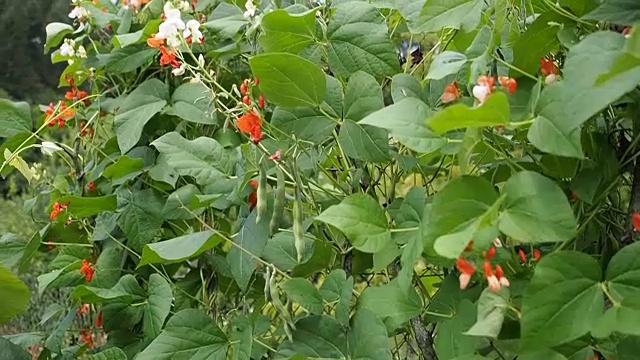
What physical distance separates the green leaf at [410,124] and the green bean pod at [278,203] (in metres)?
0.22

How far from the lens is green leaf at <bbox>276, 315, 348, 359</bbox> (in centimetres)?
73

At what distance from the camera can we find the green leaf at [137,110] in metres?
1.02

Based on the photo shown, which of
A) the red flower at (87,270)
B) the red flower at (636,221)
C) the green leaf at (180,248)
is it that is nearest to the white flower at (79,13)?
the red flower at (87,270)

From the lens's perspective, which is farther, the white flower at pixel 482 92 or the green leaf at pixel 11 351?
the green leaf at pixel 11 351

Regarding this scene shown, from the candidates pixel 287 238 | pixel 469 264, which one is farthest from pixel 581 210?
pixel 287 238

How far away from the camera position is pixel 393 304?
0.69 m

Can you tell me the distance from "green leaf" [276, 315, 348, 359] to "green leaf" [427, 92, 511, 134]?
0.35m

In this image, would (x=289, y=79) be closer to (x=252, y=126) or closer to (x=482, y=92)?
(x=252, y=126)

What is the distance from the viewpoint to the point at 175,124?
3.68 ft

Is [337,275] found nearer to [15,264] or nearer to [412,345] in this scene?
[412,345]

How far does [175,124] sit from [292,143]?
387 millimetres

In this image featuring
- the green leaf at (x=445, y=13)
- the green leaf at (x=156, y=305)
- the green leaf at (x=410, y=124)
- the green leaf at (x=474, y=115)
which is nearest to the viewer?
the green leaf at (x=474, y=115)

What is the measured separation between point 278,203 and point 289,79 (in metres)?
0.15

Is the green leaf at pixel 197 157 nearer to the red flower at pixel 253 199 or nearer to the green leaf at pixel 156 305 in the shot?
the red flower at pixel 253 199
